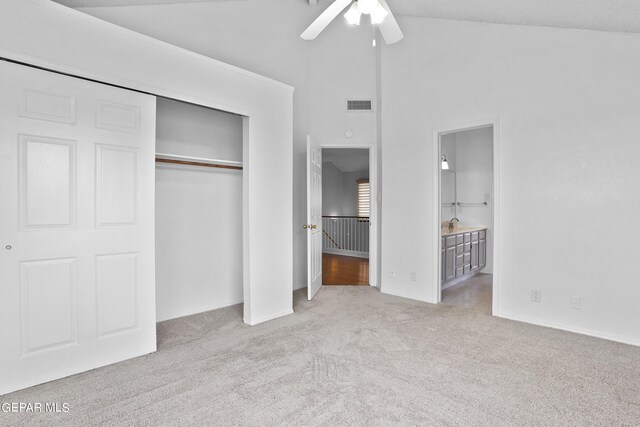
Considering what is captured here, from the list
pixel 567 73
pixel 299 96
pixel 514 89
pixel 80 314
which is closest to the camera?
pixel 80 314

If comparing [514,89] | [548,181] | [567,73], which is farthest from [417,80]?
[548,181]

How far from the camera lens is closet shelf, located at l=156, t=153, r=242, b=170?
3369 millimetres

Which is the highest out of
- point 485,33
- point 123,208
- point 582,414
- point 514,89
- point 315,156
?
point 485,33

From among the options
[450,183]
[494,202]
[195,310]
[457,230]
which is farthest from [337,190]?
[195,310]

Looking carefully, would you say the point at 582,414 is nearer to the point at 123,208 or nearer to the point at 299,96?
the point at 123,208

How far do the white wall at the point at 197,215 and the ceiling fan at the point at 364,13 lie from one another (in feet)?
5.48

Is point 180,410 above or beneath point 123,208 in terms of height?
beneath

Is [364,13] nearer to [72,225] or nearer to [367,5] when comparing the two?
[367,5]

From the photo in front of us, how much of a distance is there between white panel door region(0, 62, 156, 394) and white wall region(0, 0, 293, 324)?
15 cm

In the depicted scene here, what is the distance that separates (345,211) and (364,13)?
298 inches

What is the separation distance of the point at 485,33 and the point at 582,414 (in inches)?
144

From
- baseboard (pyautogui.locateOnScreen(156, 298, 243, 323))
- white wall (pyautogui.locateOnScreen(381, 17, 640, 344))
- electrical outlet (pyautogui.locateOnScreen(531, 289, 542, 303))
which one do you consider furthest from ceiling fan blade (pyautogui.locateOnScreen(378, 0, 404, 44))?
baseboard (pyautogui.locateOnScreen(156, 298, 243, 323))

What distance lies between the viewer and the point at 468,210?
20.7 feet

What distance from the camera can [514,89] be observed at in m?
3.54
